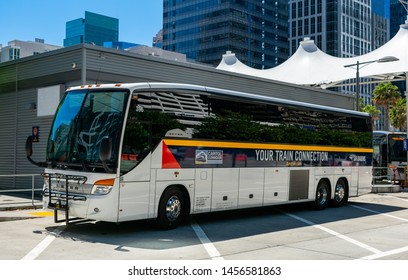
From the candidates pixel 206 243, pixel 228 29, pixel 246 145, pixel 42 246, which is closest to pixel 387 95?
pixel 246 145

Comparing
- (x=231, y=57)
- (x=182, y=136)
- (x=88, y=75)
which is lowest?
(x=182, y=136)

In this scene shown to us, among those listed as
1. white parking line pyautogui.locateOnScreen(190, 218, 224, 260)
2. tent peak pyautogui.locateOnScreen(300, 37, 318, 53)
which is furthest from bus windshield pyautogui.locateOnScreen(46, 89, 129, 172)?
tent peak pyautogui.locateOnScreen(300, 37, 318, 53)

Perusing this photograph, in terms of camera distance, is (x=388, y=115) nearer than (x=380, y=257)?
No

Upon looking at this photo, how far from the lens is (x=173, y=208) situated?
39.0 ft

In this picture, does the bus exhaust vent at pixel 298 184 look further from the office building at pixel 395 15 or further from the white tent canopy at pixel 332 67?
the office building at pixel 395 15

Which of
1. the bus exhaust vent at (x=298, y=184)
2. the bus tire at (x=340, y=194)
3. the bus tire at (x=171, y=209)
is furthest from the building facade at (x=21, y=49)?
the bus tire at (x=171, y=209)

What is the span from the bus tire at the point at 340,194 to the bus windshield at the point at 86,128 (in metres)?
10.5

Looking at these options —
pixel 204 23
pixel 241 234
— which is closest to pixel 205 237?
pixel 241 234

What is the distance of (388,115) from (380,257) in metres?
60.1

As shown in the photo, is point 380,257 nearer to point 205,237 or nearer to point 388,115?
point 205,237

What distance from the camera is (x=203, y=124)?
12.7m

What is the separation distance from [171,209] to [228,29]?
11842cm

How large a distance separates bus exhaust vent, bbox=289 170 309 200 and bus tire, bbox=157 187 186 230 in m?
5.09
